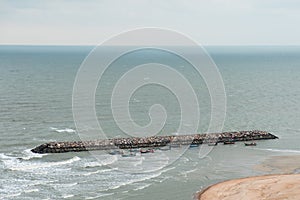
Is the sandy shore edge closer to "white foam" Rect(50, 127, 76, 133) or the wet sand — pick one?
the wet sand

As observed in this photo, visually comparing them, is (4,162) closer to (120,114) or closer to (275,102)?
(120,114)

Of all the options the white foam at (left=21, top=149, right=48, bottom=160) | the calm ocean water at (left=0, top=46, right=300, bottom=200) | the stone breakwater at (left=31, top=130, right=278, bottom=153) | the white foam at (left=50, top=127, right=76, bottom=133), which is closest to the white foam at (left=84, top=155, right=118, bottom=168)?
the calm ocean water at (left=0, top=46, right=300, bottom=200)

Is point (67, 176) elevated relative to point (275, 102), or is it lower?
lower

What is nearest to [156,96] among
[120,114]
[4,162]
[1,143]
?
[120,114]

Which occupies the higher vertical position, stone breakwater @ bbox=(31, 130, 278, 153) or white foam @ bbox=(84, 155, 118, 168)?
stone breakwater @ bbox=(31, 130, 278, 153)

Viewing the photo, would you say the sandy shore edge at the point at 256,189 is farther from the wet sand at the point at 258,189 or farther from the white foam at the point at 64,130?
the white foam at the point at 64,130

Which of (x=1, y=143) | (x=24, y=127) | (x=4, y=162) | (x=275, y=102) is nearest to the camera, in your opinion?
(x=4, y=162)

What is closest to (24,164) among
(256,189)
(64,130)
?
(64,130)

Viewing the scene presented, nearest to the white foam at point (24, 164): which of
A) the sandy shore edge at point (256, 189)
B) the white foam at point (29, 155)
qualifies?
the white foam at point (29, 155)

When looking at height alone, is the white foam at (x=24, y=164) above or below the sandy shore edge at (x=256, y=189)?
above
